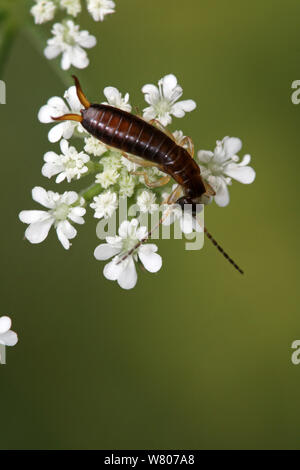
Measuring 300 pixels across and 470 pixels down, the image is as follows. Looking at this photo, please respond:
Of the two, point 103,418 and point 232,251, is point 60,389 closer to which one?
point 103,418

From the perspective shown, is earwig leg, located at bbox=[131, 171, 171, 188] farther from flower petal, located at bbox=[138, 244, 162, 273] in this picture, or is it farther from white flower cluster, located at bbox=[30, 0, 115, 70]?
white flower cluster, located at bbox=[30, 0, 115, 70]

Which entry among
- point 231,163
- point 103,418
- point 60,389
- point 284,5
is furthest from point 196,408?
point 284,5

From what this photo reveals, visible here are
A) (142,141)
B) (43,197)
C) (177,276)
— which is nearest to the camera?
(142,141)

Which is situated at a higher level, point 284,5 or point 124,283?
point 284,5

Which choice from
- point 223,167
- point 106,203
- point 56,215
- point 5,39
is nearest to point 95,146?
point 106,203

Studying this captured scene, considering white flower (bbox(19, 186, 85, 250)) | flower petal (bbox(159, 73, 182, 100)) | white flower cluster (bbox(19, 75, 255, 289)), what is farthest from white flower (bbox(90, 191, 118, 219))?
flower petal (bbox(159, 73, 182, 100))

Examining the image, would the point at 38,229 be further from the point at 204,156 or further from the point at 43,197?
the point at 204,156
